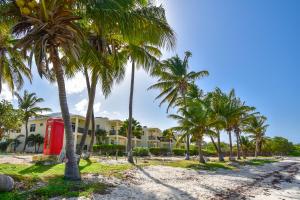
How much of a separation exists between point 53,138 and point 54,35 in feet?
37.0

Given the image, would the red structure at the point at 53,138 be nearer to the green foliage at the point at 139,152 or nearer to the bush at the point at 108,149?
the green foliage at the point at 139,152

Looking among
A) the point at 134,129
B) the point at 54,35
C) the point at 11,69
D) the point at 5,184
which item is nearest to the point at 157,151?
the point at 134,129

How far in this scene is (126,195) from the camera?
29.8 ft

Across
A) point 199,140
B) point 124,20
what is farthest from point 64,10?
point 199,140

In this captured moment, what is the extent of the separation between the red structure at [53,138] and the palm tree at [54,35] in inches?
366

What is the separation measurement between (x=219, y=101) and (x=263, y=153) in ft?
149

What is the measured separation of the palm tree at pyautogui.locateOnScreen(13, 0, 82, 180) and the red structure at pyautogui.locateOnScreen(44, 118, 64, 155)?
9.31m

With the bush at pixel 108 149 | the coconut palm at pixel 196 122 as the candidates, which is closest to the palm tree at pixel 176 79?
the coconut palm at pixel 196 122

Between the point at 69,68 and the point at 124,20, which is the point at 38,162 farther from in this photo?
the point at 124,20

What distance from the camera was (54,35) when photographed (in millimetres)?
9875

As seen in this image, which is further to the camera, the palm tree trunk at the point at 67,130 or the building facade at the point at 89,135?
the building facade at the point at 89,135

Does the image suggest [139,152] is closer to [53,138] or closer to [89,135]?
→ [89,135]

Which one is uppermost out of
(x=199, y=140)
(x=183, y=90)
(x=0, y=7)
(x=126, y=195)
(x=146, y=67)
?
(x=183, y=90)

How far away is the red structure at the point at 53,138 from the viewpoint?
62.9ft
